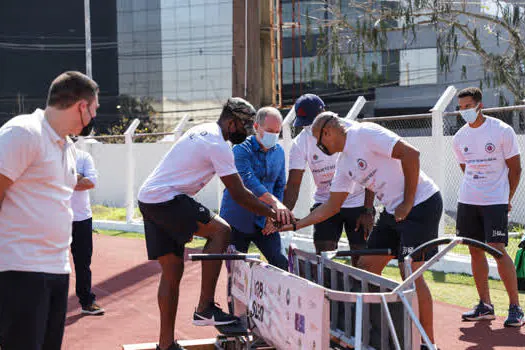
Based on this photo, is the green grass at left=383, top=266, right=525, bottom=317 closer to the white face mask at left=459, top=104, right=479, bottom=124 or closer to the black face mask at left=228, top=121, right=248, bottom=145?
the white face mask at left=459, top=104, right=479, bottom=124

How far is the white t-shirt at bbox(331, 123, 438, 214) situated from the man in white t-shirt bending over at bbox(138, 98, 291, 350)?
0.70m

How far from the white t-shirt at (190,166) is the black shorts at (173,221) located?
7 cm

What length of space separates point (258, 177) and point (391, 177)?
1.52 meters

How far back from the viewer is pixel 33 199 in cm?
405

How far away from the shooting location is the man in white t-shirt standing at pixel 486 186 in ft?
25.3

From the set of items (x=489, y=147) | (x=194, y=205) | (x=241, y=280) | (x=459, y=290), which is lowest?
(x=459, y=290)

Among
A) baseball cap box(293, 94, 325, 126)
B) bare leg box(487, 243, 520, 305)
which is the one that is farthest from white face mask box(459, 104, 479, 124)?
baseball cap box(293, 94, 325, 126)

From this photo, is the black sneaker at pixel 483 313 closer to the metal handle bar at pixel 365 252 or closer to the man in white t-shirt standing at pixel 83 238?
the metal handle bar at pixel 365 252

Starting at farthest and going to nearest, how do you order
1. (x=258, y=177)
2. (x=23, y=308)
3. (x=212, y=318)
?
(x=258, y=177)
(x=212, y=318)
(x=23, y=308)

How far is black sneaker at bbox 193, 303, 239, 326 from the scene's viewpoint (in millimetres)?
6051

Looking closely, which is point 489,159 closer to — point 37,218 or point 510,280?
point 510,280

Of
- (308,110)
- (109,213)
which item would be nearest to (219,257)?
(308,110)

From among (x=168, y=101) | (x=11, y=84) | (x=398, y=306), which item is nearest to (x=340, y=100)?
(x=168, y=101)

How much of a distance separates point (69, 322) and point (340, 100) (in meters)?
44.0
